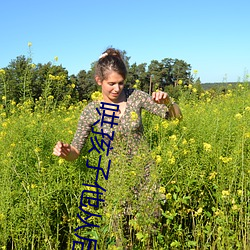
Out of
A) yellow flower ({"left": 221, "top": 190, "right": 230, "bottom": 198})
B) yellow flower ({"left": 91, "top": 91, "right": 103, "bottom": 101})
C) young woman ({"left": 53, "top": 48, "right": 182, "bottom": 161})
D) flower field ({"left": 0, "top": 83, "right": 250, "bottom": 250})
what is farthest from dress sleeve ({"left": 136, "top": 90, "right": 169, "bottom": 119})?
yellow flower ({"left": 221, "top": 190, "right": 230, "bottom": 198})

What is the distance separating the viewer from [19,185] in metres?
2.51

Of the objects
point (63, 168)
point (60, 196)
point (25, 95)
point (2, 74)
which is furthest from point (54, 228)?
point (2, 74)

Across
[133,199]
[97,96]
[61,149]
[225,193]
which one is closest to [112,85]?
[97,96]

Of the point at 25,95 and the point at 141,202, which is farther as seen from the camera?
the point at 25,95

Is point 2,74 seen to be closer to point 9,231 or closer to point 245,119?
point 9,231

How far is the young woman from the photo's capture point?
7.67 ft

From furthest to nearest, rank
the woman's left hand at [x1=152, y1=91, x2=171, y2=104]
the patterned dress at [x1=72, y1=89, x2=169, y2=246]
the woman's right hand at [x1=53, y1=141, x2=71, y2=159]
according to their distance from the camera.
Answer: the woman's left hand at [x1=152, y1=91, x2=171, y2=104], the woman's right hand at [x1=53, y1=141, x2=71, y2=159], the patterned dress at [x1=72, y1=89, x2=169, y2=246]

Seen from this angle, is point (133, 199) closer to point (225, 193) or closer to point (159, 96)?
point (225, 193)

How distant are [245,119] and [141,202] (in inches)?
52.0

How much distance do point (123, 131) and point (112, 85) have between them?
0.30 metres

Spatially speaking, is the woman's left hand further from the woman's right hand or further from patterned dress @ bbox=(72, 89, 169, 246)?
the woman's right hand

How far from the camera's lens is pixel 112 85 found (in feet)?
7.76

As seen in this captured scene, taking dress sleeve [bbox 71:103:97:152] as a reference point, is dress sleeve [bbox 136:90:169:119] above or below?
above

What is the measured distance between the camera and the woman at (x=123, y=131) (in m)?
2.00
